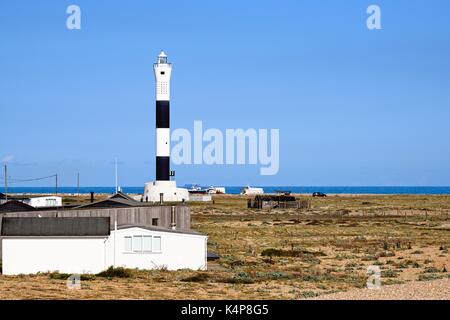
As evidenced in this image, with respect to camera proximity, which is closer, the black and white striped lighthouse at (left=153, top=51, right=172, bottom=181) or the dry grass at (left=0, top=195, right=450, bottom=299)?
the dry grass at (left=0, top=195, right=450, bottom=299)

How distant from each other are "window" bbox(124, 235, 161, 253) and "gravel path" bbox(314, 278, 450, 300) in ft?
40.8

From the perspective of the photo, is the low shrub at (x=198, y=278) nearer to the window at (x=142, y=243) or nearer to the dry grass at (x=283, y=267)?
the dry grass at (x=283, y=267)

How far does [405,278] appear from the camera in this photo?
37.5m

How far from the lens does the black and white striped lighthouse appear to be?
97938mm

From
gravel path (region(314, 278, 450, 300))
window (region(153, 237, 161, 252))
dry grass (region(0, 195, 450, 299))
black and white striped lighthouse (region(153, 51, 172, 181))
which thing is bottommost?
dry grass (region(0, 195, 450, 299))

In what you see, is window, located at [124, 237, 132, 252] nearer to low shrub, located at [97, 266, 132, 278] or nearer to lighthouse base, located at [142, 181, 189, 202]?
low shrub, located at [97, 266, 132, 278]

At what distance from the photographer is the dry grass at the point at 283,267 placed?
3184 centimetres

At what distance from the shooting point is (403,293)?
27766 millimetres

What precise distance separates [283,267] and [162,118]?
57409 millimetres

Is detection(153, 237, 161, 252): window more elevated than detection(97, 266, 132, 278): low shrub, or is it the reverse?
detection(153, 237, 161, 252): window

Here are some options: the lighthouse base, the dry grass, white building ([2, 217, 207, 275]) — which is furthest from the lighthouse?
white building ([2, 217, 207, 275])

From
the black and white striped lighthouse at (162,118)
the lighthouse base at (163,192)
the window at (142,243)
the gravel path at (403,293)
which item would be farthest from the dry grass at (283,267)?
the lighthouse base at (163,192)

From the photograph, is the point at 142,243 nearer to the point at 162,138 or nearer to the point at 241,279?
the point at 241,279
